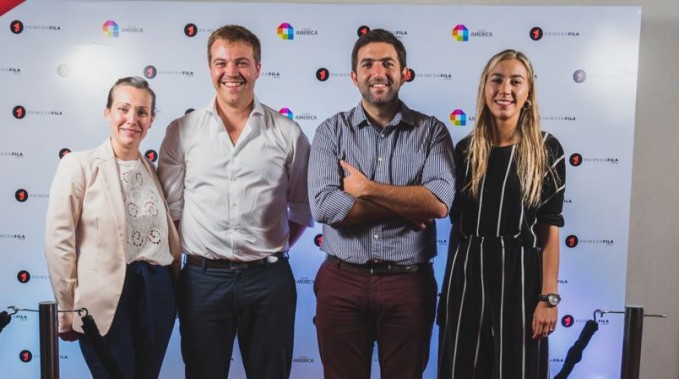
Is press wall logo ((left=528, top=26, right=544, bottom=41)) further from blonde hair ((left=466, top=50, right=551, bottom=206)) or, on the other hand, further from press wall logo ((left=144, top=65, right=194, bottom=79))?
press wall logo ((left=144, top=65, right=194, bottom=79))

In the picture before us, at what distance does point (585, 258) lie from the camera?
352 centimetres

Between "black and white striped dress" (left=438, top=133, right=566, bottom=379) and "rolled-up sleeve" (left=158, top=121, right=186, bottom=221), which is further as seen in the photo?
"rolled-up sleeve" (left=158, top=121, right=186, bottom=221)

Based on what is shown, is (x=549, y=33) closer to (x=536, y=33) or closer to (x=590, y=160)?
(x=536, y=33)

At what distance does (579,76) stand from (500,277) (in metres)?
1.38

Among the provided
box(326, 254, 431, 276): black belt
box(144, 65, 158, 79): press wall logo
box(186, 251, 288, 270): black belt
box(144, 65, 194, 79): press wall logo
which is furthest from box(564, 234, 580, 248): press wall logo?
box(144, 65, 158, 79): press wall logo

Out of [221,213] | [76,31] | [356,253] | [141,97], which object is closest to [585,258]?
[356,253]

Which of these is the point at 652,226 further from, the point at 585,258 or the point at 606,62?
the point at 606,62

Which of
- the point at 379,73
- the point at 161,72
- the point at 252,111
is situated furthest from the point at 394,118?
the point at 161,72

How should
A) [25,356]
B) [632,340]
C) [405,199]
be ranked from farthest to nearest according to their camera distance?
1. [25,356]
2. [405,199]
3. [632,340]

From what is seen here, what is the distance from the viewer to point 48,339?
249cm

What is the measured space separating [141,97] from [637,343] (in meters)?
2.30

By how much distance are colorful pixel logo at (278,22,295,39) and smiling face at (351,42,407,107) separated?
0.84 m

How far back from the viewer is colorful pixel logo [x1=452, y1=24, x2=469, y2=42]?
3.43 meters

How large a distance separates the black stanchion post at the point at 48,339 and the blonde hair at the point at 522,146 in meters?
1.80
